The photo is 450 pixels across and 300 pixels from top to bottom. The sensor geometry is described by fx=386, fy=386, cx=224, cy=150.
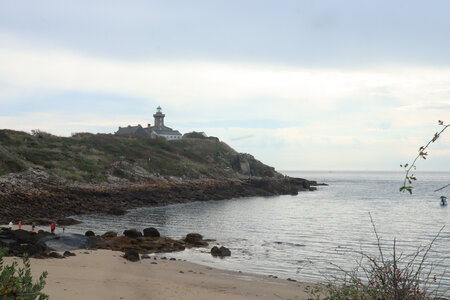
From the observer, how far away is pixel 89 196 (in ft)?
155

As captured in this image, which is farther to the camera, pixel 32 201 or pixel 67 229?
pixel 32 201

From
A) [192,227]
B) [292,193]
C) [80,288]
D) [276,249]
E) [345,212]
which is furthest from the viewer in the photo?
[292,193]

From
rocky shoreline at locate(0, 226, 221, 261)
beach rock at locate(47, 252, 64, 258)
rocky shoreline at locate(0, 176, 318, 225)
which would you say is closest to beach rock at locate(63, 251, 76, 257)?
rocky shoreline at locate(0, 226, 221, 261)

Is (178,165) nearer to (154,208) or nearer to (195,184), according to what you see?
(195,184)

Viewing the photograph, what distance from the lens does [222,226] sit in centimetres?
3616

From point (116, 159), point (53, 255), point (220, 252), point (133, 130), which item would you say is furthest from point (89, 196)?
point (133, 130)

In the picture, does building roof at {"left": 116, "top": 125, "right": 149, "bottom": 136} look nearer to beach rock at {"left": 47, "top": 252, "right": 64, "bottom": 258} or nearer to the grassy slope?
the grassy slope

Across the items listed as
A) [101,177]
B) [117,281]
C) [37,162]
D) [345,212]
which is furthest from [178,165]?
[117,281]

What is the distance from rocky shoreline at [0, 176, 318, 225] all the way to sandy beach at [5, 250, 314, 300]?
17.0m

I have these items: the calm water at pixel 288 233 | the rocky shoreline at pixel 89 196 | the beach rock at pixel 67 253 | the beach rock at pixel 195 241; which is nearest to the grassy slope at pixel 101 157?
the rocky shoreline at pixel 89 196

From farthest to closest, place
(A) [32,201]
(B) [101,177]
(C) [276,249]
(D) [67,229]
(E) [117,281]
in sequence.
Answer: (B) [101,177]
(A) [32,201]
(D) [67,229]
(C) [276,249]
(E) [117,281]

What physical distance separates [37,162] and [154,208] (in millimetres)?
18938

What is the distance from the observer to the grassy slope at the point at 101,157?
54281 millimetres

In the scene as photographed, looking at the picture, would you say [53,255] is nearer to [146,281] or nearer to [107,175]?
[146,281]
